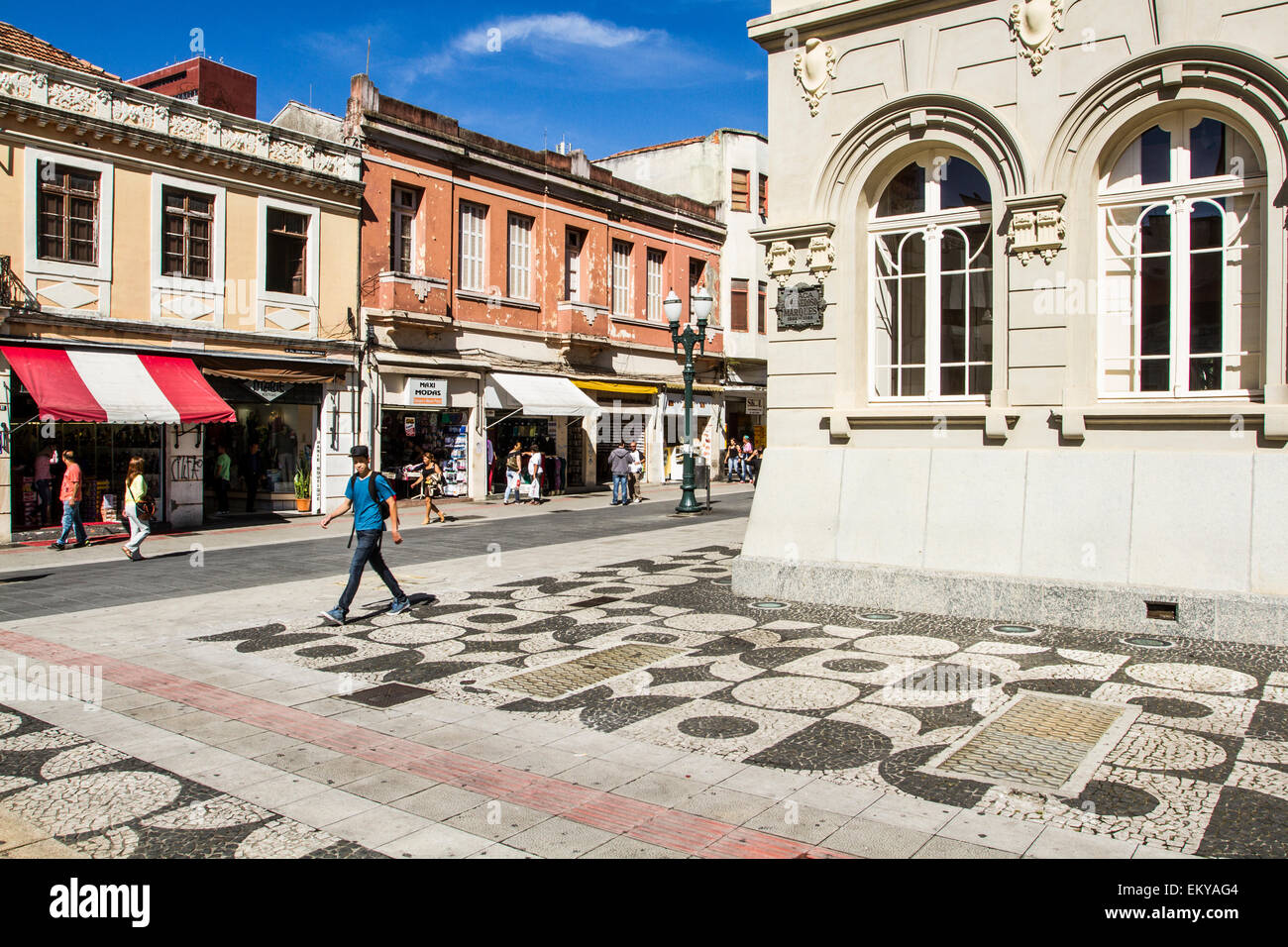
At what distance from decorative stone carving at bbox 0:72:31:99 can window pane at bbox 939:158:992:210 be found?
15.8m

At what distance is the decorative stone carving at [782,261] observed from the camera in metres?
10.4

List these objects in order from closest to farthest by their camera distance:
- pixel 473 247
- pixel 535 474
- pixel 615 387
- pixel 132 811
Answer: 1. pixel 132 811
2. pixel 535 474
3. pixel 473 247
4. pixel 615 387

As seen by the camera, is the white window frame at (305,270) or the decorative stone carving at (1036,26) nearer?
the decorative stone carving at (1036,26)

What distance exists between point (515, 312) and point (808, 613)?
19032 millimetres

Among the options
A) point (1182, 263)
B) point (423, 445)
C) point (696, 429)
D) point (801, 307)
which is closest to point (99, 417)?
point (423, 445)

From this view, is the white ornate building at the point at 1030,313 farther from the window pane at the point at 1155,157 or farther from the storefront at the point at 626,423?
the storefront at the point at 626,423

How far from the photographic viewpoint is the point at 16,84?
16797 mm

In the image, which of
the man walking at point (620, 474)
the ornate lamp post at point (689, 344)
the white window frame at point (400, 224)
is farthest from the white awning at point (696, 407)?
the white window frame at point (400, 224)

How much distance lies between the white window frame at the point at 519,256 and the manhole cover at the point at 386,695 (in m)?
20.8

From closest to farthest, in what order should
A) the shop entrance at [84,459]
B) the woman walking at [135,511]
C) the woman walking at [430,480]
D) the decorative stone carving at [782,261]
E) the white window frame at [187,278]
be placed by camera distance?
the decorative stone carving at [782,261] < the woman walking at [135,511] < the shop entrance at [84,459] < the white window frame at [187,278] < the woman walking at [430,480]

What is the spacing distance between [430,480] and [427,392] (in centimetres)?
403

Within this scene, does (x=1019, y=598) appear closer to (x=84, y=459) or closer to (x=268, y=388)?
(x=268, y=388)

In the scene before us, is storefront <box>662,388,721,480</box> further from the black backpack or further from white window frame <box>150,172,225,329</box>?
the black backpack
